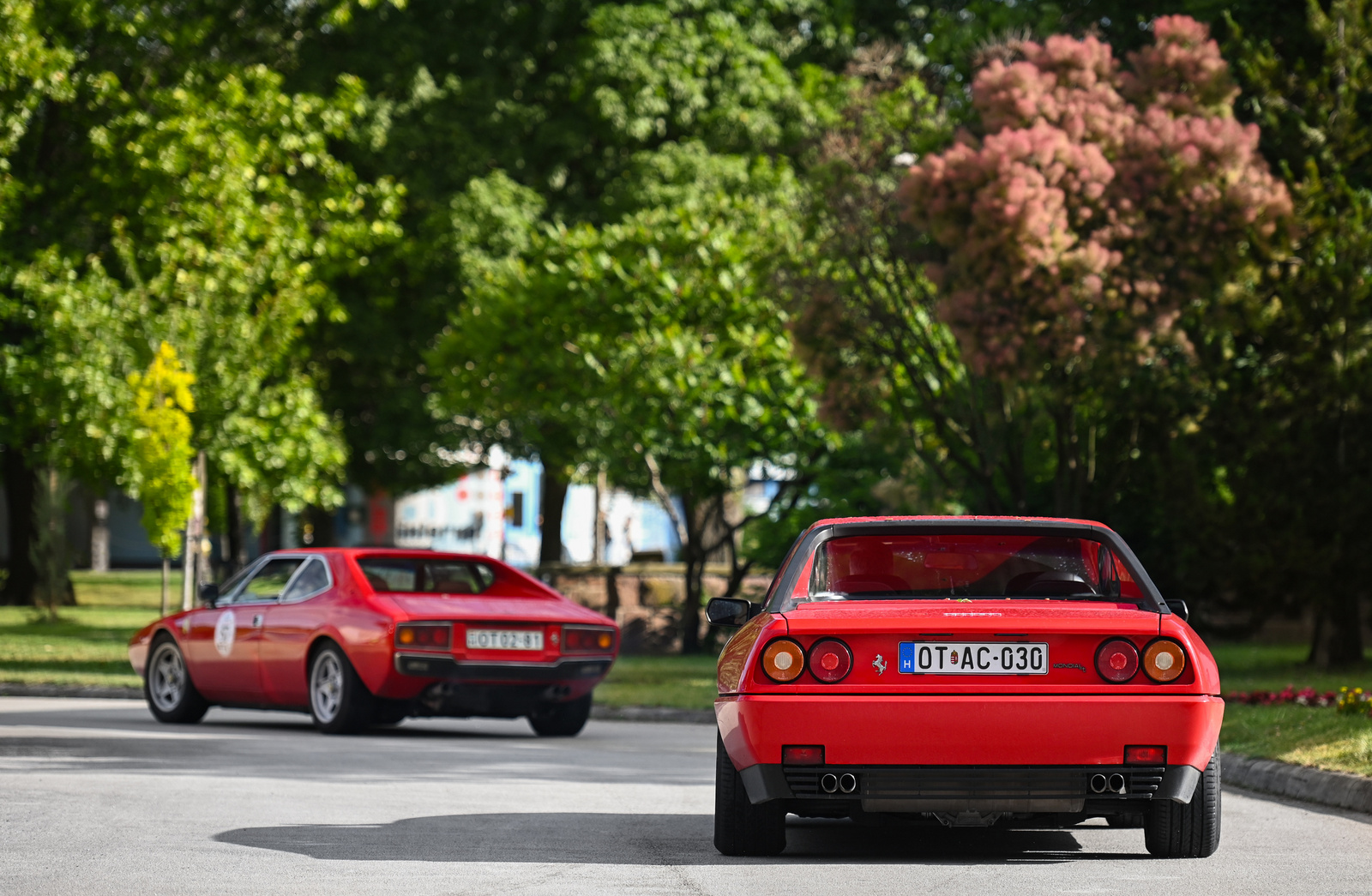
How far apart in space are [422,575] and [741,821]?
279 inches

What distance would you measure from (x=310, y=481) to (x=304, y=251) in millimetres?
3695

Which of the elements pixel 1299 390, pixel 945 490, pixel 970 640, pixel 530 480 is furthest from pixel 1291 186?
pixel 530 480

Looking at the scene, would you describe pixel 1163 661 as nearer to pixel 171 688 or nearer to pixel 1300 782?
pixel 1300 782

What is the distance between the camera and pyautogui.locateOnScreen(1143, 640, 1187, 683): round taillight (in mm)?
6980

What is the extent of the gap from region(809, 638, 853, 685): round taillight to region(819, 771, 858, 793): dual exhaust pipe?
0.32 metres

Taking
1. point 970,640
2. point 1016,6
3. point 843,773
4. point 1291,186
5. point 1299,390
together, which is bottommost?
point 843,773

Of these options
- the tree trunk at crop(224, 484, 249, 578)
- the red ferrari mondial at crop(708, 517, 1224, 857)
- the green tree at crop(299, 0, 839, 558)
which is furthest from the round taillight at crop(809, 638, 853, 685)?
the tree trunk at crop(224, 484, 249, 578)

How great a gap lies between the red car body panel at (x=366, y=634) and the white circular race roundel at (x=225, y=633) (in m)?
0.04

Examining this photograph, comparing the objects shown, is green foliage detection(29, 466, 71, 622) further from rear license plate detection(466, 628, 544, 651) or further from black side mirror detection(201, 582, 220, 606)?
rear license plate detection(466, 628, 544, 651)

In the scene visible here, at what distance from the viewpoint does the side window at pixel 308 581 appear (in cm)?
1416

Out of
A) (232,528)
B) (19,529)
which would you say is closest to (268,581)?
(19,529)

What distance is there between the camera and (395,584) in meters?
14.2

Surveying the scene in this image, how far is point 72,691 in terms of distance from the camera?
61.9ft

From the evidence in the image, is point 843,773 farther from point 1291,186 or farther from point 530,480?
point 530,480
